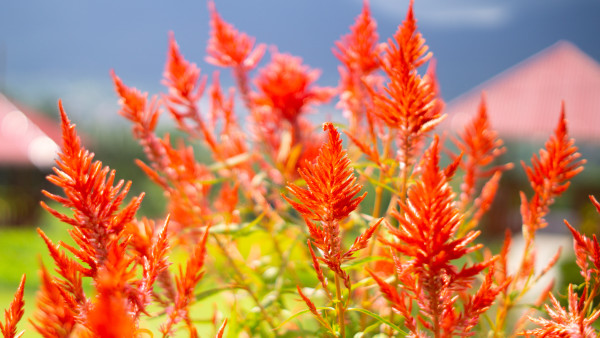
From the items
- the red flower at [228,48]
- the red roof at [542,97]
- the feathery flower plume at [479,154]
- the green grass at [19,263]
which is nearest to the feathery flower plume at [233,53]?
the red flower at [228,48]

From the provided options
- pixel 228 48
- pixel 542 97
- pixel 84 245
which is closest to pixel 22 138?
pixel 542 97

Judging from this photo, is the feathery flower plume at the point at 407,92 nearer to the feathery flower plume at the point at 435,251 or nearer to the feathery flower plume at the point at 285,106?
the feathery flower plume at the point at 435,251

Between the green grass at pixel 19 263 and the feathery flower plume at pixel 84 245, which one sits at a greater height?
the green grass at pixel 19 263

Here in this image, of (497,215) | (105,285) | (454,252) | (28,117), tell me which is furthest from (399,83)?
(28,117)

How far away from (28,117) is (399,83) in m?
9.05

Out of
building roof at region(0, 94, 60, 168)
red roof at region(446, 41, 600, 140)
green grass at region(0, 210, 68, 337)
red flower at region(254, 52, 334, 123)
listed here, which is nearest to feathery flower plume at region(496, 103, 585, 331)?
red flower at region(254, 52, 334, 123)

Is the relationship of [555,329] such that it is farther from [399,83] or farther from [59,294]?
[59,294]

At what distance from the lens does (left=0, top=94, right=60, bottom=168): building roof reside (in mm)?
7208

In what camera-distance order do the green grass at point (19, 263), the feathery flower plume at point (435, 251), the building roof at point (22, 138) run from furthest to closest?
the building roof at point (22, 138)
the green grass at point (19, 263)
the feathery flower plume at point (435, 251)

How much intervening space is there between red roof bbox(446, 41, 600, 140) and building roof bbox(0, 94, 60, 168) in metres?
5.61

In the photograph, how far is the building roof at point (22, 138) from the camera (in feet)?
23.6

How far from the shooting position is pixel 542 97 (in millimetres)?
5906

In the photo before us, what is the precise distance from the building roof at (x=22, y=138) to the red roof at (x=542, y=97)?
5.61 metres

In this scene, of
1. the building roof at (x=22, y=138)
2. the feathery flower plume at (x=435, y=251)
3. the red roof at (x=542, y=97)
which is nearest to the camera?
the feathery flower plume at (x=435, y=251)
